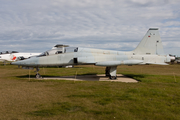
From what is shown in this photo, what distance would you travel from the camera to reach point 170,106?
6.96 meters

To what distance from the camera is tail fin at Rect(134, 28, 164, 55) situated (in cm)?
1738

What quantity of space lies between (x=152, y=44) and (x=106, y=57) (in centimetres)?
535

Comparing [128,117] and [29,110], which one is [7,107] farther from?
[128,117]

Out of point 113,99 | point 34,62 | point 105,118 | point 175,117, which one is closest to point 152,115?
point 175,117

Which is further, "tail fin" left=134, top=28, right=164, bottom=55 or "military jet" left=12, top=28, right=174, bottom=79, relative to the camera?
"tail fin" left=134, top=28, right=164, bottom=55

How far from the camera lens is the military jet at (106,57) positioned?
1554cm

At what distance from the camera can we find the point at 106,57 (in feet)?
53.2

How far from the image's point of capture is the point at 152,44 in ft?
57.2

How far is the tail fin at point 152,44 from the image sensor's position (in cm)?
1738

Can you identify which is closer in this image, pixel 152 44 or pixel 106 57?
pixel 106 57

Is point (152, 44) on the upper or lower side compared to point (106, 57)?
upper

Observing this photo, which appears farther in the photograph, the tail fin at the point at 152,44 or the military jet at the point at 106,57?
the tail fin at the point at 152,44

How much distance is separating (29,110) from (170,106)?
19.0ft

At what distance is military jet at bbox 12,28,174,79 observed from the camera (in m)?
15.5
